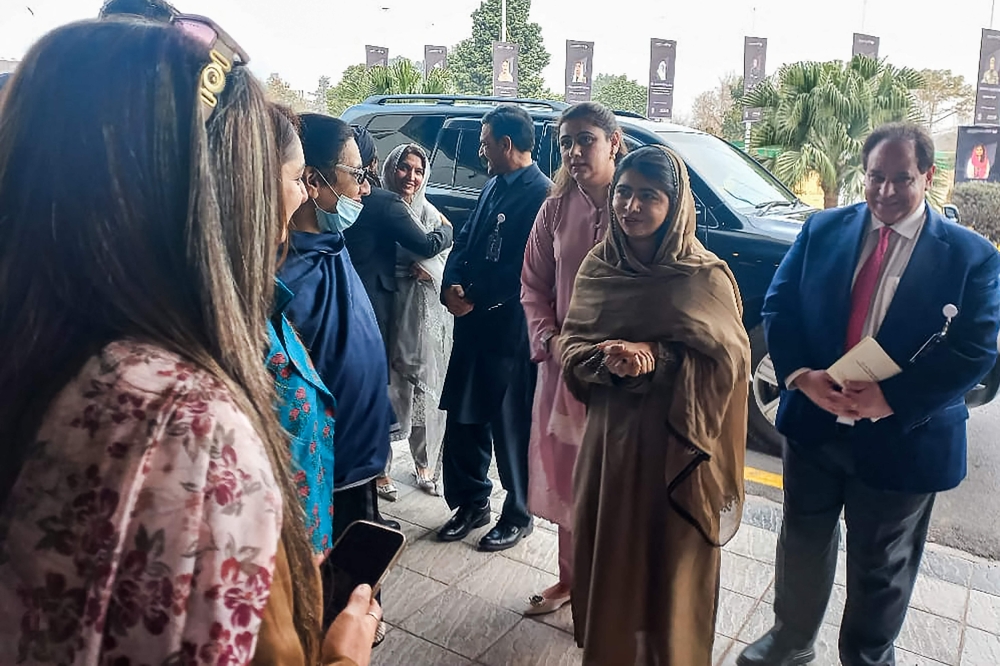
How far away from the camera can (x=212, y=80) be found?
85 centimetres

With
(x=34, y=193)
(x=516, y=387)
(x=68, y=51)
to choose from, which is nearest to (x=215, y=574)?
(x=34, y=193)

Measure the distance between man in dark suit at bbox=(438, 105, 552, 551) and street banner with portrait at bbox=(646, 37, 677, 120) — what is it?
10.7 m

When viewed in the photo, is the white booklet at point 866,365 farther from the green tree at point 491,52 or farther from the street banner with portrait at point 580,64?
the green tree at point 491,52

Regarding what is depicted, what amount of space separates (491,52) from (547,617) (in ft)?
67.1

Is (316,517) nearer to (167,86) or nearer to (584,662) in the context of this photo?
(584,662)

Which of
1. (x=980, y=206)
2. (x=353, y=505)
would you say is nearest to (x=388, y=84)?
(x=980, y=206)

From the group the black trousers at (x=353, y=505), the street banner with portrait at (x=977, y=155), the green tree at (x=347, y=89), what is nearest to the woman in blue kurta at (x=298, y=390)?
the black trousers at (x=353, y=505)

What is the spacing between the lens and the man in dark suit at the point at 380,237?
134 inches

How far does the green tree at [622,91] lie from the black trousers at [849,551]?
22786 millimetres

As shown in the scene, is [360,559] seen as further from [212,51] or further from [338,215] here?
[338,215]

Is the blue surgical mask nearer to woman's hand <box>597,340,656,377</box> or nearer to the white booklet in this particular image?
woman's hand <box>597,340,656,377</box>

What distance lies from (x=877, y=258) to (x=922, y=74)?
9.08 m

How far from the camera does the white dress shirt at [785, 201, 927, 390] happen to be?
214 centimetres

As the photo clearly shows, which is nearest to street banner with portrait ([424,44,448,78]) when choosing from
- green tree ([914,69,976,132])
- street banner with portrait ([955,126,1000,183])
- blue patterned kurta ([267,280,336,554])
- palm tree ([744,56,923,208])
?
palm tree ([744,56,923,208])
